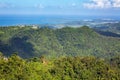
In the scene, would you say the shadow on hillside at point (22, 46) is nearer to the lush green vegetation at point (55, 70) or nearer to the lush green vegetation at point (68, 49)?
the lush green vegetation at point (68, 49)

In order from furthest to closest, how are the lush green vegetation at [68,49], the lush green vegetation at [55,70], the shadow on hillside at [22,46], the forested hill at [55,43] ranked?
the forested hill at [55,43] → the shadow on hillside at [22,46] → the lush green vegetation at [68,49] → the lush green vegetation at [55,70]

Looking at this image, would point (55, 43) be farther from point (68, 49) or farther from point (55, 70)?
point (55, 70)

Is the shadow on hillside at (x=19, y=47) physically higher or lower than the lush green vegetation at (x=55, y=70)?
lower

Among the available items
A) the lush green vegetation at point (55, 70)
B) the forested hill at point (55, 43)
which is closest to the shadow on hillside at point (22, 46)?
the forested hill at point (55, 43)

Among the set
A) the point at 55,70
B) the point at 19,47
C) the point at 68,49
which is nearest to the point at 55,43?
the point at 68,49

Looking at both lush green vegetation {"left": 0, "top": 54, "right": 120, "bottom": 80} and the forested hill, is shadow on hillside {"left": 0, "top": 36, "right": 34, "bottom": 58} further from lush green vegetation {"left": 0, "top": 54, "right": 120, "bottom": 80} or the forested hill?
lush green vegetation {"left": 0, "top": 54, "right": 120, "bottom": 80}

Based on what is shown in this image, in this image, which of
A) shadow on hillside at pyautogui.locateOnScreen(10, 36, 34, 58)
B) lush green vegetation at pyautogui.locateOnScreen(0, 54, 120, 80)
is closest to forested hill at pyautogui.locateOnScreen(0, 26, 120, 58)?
shadow on hillside at pyautogui.locateOnScreen(10, 36, 34, 58)

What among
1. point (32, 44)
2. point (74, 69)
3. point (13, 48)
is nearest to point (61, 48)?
point (32, 44)
